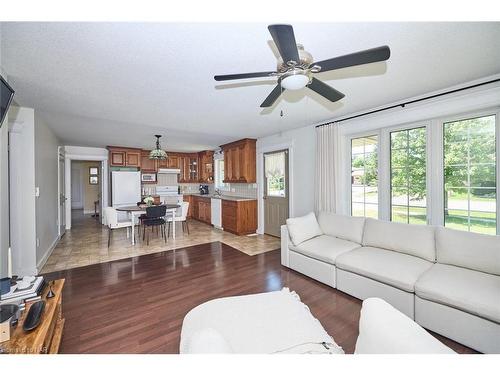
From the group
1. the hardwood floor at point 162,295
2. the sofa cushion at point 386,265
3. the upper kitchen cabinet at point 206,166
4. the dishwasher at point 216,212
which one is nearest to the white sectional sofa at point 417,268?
the sofa cushion at point 386,265

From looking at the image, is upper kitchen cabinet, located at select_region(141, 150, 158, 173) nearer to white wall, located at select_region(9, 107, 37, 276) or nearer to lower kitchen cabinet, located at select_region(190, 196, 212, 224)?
lower kitchen cabinet, located at select_region(190, 196, 212, 224)

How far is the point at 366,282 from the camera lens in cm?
217

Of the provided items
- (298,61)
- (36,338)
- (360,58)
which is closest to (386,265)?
(360,58)

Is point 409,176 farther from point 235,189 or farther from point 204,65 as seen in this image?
point 235,189

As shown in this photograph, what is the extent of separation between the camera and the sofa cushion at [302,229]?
299 centimetres

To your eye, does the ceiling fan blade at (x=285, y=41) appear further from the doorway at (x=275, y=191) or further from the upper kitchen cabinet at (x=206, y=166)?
the upper kitchen cabinet at (x=206, y=166)

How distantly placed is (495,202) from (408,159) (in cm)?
97

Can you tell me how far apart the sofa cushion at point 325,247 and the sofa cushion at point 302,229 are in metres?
0.08

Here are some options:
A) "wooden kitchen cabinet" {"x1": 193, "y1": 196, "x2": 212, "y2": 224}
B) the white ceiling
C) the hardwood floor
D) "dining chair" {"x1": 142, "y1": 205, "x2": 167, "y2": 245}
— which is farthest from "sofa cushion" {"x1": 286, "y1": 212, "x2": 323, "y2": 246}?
"wooden kitchen cabinet" {"x1": 193, "y1": 196, "x2": 212, "y2": 224}

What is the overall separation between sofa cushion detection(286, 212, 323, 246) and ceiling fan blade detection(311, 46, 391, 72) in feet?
6.97

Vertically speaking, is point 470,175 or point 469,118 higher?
point 469,118

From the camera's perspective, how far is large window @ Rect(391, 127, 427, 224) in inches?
110

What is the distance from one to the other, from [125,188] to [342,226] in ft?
19.8

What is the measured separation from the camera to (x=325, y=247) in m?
2.71
